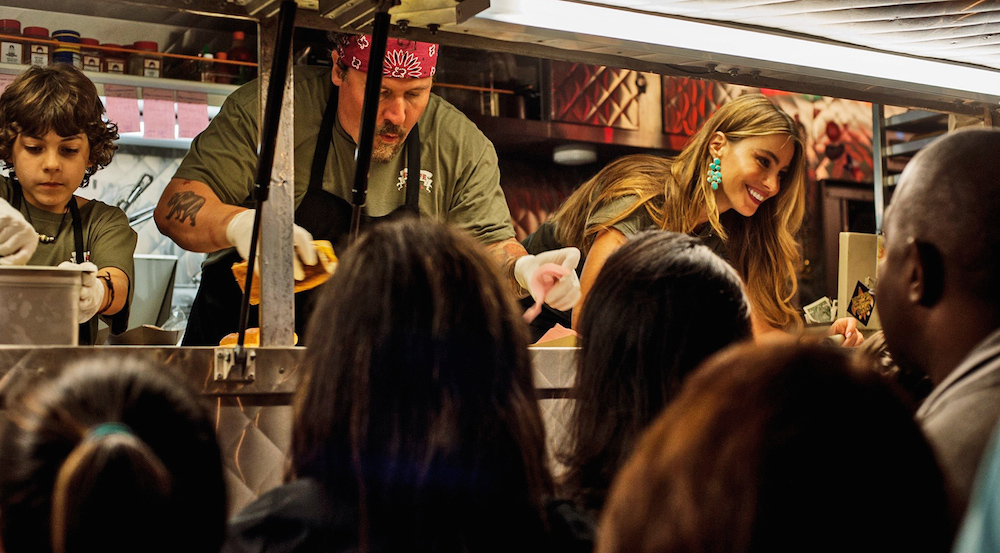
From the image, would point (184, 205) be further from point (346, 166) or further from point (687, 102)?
point (687, 102)

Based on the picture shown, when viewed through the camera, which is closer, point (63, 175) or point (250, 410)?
point (250, 410)

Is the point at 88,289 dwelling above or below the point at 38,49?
below

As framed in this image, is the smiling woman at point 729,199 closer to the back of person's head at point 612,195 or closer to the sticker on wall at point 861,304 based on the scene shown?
the back of person's head at point 612,195

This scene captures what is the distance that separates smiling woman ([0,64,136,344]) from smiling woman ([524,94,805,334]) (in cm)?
122

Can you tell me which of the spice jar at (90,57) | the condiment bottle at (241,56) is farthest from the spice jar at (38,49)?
the condiment bottle at (241,56)

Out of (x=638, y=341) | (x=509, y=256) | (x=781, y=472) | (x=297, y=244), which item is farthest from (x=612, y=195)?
(x=781, y=472)

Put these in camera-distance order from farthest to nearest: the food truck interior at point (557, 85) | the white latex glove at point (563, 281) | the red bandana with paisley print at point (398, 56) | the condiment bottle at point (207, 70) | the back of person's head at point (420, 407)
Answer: the condiment bottle at point (207, 70), the red bandana with paisley print at point (398, 56), the white latex glove at point (563, 281), the food truck interior at point (557, 85), the back of person's head at point (420, 407)

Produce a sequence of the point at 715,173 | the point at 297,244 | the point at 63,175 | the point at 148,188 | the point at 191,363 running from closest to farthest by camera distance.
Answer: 1. the point at 191,363
2. the point at 297,244
3. the point at 63,175
4. the point at 715,173
5. the point at 148,188

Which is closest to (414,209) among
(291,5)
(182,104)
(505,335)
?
(291,5)

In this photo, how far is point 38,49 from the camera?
331 cm

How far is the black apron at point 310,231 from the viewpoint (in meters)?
2.59

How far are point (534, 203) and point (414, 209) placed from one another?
1914mm

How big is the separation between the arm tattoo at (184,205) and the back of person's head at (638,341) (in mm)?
1355

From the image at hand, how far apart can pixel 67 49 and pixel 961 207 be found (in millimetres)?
3134
